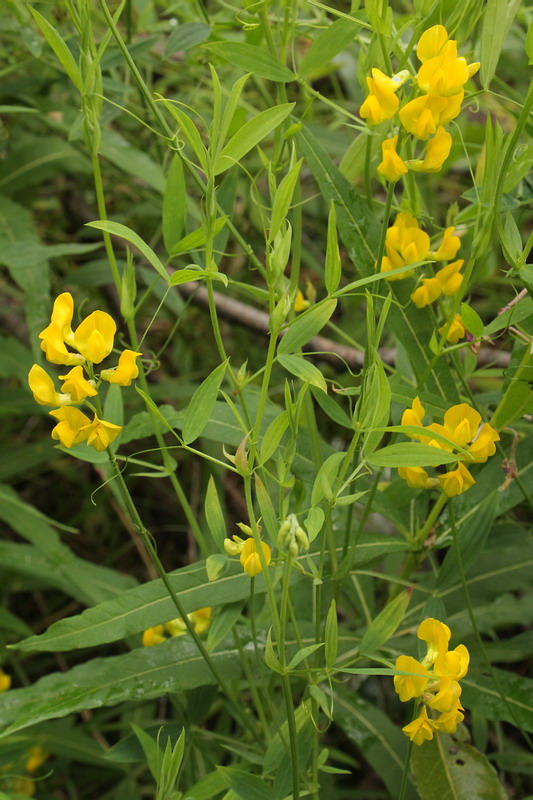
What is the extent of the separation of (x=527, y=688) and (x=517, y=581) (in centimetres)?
18

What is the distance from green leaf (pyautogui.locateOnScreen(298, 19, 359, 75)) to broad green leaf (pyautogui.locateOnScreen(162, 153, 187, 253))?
0.16 meters

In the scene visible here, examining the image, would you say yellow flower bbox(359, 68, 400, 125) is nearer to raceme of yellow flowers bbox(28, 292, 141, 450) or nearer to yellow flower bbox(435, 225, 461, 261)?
yellow flower bbox(435, 225, 461, 261)

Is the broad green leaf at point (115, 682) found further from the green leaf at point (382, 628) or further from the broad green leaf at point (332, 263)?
the broad green leaf at point (332, 263)

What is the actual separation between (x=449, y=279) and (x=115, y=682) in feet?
1.72

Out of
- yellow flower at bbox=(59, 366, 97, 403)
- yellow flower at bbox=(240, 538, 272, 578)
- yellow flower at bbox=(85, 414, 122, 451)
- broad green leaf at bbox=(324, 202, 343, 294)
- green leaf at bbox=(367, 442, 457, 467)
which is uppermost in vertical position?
broad green leaf at bbox=(324, 202, 343, 294)

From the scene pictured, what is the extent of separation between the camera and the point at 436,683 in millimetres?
657

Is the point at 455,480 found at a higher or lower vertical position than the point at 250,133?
lower

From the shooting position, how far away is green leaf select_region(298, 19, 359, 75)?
794mm

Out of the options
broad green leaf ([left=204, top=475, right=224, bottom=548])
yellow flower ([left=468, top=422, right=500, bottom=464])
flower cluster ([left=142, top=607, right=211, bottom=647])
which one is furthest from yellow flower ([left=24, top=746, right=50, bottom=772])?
yellow flower ([left=468, top=422, right=500, bottom=464])

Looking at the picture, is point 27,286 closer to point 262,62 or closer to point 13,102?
point 13,102

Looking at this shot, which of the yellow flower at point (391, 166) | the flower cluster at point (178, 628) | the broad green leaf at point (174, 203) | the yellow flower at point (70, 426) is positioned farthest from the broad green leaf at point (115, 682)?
the yellow flower at point (391, 166)

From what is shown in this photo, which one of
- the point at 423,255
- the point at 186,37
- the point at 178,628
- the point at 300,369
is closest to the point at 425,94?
the point at 423,255

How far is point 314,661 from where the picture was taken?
80cm

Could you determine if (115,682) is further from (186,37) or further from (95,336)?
(186,37)
